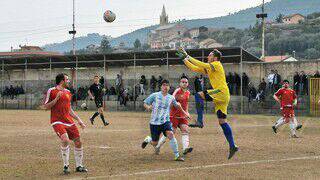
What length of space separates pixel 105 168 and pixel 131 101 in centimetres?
3281

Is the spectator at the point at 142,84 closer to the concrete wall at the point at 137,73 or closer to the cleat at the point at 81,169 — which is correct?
the concrete wall at the point at 137,73

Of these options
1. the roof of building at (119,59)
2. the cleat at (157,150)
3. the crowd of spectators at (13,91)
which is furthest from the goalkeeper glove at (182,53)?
the crowd of spectators at (13,91)

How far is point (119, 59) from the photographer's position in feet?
154

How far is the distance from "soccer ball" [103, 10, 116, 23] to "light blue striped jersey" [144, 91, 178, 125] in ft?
87.6

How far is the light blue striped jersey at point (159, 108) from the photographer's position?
545 inches

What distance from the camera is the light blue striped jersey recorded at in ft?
45.4

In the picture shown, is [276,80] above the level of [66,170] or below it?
above

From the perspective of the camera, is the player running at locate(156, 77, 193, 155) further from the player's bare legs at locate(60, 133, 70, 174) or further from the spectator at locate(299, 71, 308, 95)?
the spectator at locate(299, 71, 308, 95)

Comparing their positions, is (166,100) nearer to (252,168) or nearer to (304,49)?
(252,168)

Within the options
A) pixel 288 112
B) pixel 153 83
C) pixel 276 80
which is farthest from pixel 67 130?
pixel 153 83

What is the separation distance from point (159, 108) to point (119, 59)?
33452 mm

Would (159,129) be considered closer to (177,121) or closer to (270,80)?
(177,121)

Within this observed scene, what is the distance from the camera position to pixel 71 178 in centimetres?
1074

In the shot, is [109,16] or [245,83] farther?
[109,16]
